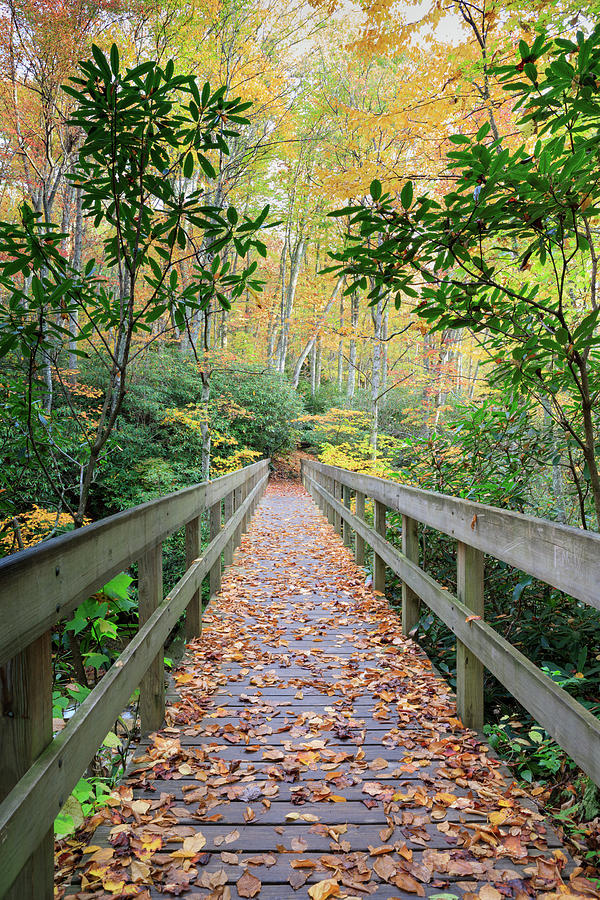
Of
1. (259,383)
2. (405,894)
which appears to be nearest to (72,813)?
(405,894)

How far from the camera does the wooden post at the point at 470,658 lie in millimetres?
2637

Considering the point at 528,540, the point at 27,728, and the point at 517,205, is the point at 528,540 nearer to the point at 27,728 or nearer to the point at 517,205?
the point at 517,205

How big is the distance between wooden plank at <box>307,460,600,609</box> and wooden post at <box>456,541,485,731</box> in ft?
0.34

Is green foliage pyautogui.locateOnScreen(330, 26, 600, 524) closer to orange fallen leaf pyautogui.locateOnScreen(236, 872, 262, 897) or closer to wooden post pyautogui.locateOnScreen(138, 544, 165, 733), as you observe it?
wooden post pyautogui.locateOnScreen(138, 544, 165, 733)

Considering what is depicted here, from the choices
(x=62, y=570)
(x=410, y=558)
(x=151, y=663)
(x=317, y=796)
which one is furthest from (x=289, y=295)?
(x=62, y=570)

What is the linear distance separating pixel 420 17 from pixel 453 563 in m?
5.34

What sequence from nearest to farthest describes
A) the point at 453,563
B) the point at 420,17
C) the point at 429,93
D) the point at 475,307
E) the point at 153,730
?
1. the point at 475,307
2. the point at 153,730
3. the point at 453,563
4. the point at 420,17
5. the point at 429,93

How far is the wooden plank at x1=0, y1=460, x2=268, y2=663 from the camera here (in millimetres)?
1177

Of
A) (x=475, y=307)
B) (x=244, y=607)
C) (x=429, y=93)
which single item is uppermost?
(x=429, y=93)

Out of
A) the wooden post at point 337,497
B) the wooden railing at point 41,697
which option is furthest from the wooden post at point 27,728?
the wooden post at point 337,497

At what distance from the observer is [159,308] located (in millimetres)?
2467

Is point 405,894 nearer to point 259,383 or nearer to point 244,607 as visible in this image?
point 244,607

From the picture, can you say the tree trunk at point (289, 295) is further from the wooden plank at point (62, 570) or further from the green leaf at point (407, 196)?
the green leaf at point (407, 196)

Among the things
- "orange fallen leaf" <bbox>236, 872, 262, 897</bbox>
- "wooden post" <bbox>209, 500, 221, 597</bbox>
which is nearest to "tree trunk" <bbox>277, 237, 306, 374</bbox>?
"wooden post" <bbox>209, 500, 221, 597</bbox>
